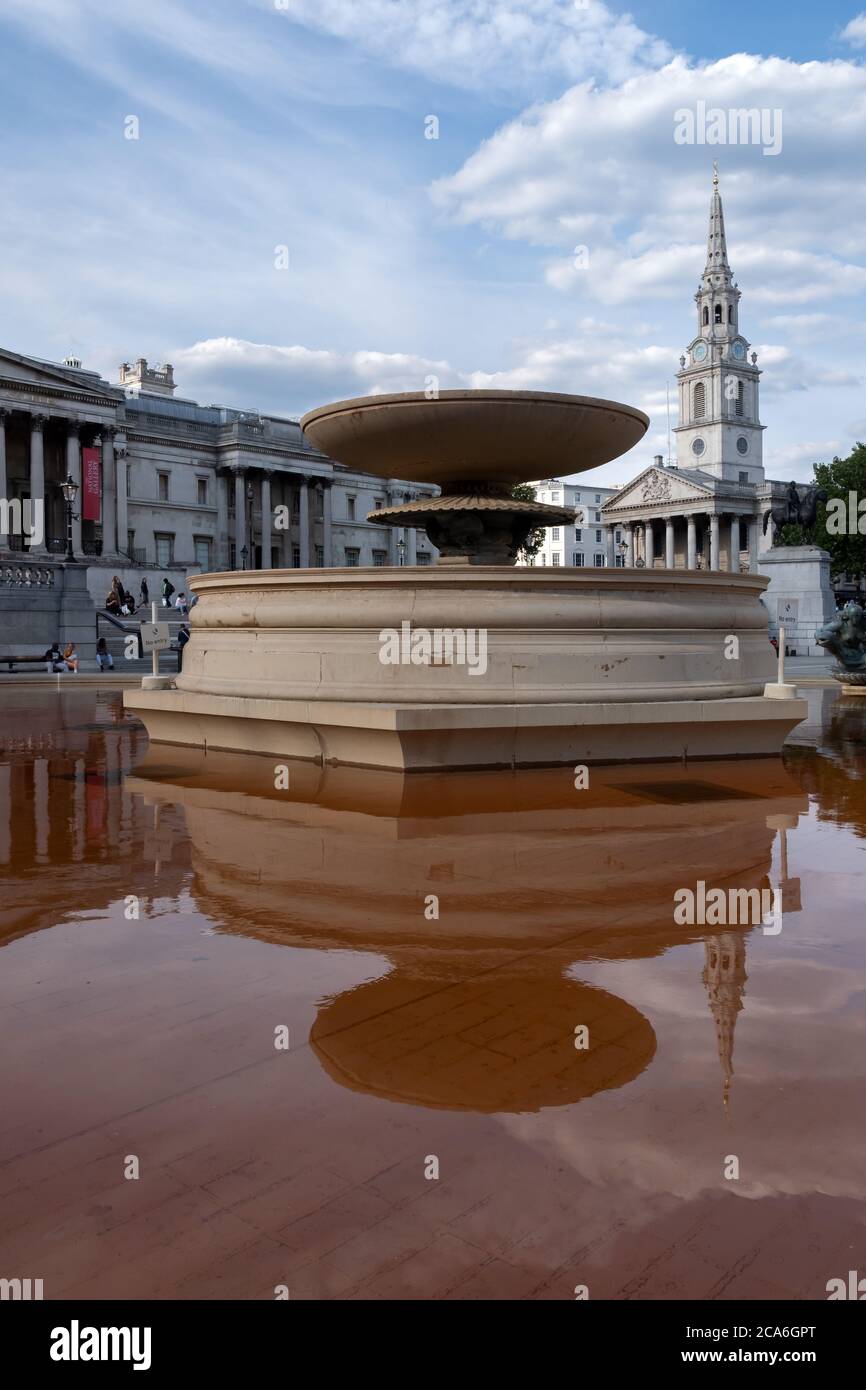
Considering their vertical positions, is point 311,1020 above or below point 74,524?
below

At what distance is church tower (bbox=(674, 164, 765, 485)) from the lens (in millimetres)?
111688

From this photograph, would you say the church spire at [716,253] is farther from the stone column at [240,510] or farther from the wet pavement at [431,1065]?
the wet pavement at [431,1065]

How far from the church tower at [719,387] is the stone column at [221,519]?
58.1m

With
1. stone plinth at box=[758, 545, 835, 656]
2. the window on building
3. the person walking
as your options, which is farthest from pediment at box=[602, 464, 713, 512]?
the person walking

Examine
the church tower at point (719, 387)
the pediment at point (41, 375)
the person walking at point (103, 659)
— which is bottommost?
Answer: the person walking at point (103, 659)

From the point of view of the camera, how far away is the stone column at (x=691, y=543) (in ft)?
334

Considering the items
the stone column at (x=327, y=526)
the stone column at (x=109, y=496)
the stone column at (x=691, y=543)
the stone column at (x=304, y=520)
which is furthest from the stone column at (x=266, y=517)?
the stone column at (x=691, y=543)

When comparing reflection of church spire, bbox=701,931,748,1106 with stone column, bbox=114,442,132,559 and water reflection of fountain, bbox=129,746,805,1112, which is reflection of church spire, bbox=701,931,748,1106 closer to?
water reflection of fountain, bbox=129,746,805,1112

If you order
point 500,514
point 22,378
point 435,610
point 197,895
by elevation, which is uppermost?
point 22,378

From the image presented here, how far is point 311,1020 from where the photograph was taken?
11.8 ft
